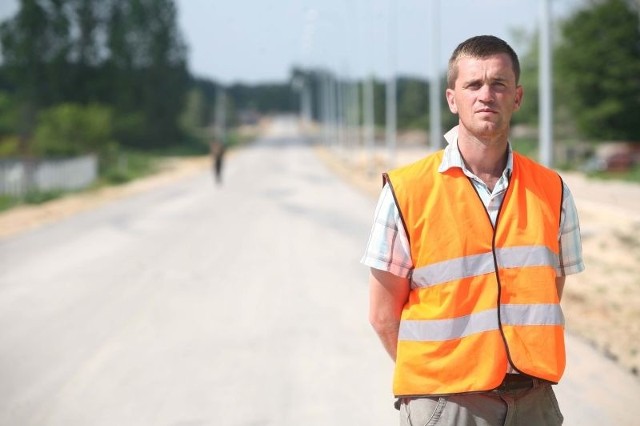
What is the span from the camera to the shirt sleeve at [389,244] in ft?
9.18

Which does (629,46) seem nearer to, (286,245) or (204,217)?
(204,217)

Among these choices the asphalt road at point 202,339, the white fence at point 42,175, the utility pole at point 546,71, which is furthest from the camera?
the white fence at point 42,175

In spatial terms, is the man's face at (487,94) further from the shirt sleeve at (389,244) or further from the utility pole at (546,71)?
the utility pole at (546,71)

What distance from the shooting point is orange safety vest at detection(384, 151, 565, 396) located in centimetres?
275

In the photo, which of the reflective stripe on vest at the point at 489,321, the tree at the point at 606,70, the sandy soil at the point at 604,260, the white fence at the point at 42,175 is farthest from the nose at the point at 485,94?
the tree at the point at 606,70

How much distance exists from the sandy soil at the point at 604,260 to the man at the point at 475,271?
16.6 feet

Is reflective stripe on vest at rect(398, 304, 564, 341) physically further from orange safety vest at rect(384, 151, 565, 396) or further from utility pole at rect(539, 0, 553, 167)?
utility pole at rect(539, 0, 553, 167)

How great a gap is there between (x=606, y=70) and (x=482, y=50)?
184 ft

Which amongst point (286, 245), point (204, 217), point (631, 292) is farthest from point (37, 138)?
point (631, 292)

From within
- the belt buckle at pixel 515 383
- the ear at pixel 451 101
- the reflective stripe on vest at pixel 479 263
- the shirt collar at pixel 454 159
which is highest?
the ear at pixel 451 101

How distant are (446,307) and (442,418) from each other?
1.03ft

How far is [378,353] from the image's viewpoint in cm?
802

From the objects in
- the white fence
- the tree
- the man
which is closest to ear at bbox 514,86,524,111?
the man

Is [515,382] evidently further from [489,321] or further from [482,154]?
[482,154]
